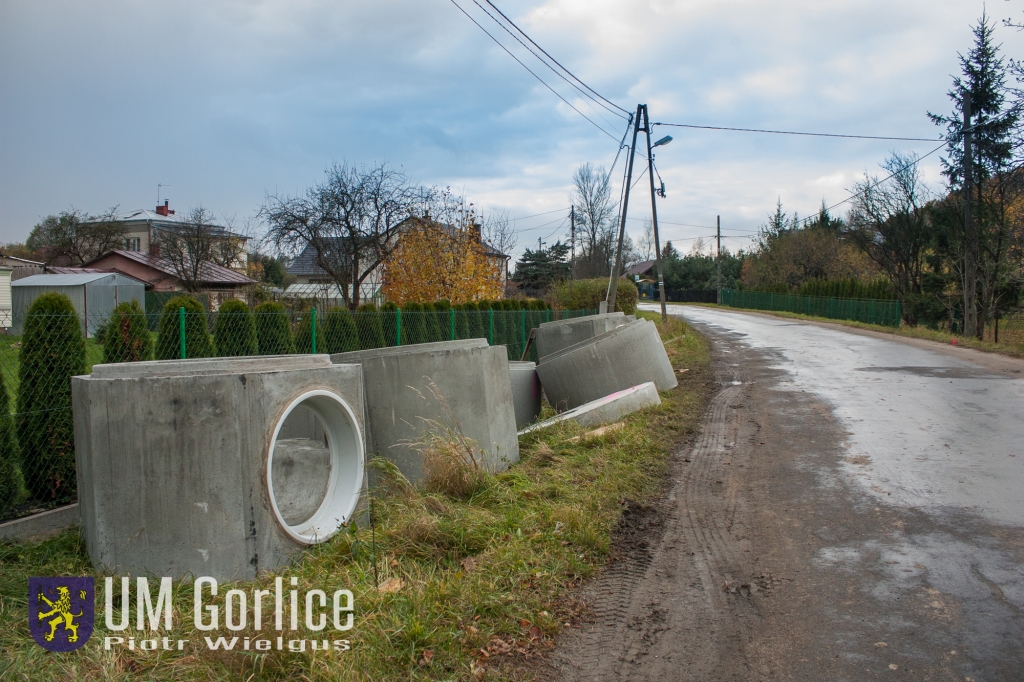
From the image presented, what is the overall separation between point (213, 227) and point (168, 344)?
104 ft

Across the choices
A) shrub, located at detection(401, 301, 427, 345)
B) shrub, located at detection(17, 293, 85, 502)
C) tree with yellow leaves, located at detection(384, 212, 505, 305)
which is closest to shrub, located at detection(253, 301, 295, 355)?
shrub, located at detection(17, 293, 85, 502)

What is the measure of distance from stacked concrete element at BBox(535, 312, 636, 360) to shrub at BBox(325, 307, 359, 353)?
14.2 ft

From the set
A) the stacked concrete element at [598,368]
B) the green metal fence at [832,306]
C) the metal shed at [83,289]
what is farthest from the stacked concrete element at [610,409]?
the green metal fence at [832,306]

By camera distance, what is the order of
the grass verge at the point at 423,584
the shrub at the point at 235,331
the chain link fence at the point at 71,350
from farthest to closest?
1. the shrub at the point at 235,331
2. the chain link fence at the point at 71,350
3. the grass verge at the point at 423,584

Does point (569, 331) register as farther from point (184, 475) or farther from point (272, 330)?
point (184, 475)

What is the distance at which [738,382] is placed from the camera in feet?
39.6

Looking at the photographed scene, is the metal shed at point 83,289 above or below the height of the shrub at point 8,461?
above

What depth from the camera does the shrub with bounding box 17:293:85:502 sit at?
554 centimetres

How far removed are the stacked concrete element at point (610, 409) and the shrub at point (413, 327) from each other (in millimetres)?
3874

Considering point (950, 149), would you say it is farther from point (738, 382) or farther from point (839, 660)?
point (839, 660)

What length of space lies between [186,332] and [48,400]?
1796 millimetres

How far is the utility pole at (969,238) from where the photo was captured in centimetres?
2170

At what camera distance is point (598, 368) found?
32.7 ft

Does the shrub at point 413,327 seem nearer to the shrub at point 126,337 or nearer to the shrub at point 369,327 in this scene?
the shrub at point 369,327
